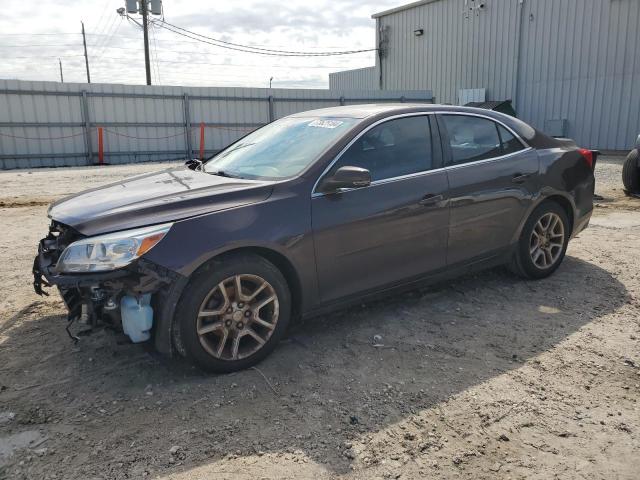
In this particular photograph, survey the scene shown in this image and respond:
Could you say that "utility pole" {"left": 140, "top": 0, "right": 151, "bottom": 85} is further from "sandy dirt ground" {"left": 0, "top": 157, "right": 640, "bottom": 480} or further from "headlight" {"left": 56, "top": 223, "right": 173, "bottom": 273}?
"headlight" {"left": 56, "top": 223, "right": 173, "bottom": 273}

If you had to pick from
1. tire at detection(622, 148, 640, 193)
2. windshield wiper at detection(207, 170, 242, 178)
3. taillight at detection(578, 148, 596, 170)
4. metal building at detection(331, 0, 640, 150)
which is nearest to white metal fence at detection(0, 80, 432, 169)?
metal building at detection(331, 0, 640, 150)

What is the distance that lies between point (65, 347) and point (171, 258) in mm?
1345

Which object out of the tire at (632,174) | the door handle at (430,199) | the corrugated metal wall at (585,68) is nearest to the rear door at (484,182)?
the door handle at (430,199)

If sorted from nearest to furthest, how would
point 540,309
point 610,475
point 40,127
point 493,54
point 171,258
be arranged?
1. point 610,475
2. point 171,258
3. point 540,309
4. point 40,127
5. point 493,54

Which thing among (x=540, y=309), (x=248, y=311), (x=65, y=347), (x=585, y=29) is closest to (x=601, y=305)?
(x=540, y=309)

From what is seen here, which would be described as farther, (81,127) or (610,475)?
(81,127)

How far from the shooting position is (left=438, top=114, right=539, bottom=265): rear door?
4.14 meters

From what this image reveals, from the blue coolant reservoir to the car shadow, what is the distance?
0.32 m

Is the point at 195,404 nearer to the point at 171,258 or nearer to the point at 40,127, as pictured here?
the point at 171,258

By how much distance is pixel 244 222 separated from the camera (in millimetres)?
3180

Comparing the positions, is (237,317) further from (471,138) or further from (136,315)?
(471,138)

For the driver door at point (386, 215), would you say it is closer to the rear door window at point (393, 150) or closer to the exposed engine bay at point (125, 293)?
the rear door window at point (393, 150)

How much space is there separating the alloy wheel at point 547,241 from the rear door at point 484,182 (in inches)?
12.6

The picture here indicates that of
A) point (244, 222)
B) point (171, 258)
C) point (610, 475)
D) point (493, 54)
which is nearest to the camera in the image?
point (610, 475)
